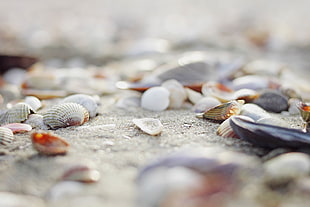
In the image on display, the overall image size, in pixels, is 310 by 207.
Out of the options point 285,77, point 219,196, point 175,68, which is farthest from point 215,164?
point 285,77

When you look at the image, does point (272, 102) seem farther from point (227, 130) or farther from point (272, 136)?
point (272, 136)

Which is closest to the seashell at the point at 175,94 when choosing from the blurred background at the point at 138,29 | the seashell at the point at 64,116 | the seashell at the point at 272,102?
the seashell at the point at 272,102

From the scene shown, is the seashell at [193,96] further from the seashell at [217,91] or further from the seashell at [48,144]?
the seashell at [48,144]

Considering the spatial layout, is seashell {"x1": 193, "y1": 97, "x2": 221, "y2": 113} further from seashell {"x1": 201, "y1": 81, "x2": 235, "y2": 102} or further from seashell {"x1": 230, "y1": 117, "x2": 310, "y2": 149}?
seashell {"x1": 230, "y1": 117, "x2": 310, "y2": 149}

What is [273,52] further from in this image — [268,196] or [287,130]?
[268,196]

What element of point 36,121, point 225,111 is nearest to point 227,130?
point 225,111
